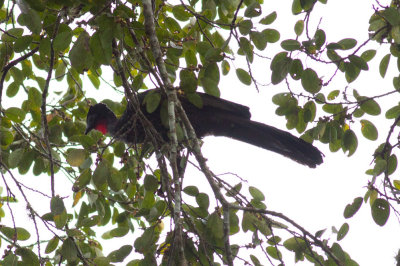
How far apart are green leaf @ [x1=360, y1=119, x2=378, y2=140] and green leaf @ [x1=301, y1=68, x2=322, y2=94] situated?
538 mm

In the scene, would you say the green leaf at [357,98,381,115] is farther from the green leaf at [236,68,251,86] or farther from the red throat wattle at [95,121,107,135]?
the red throat wattle at [95,121,107,135]

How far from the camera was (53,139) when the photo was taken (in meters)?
3.08

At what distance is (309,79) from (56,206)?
1.50 meters

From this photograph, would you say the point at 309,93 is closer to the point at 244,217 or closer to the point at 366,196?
the point at 366,196

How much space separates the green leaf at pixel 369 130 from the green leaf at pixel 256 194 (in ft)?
2.76

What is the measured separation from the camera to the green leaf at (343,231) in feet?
7.82

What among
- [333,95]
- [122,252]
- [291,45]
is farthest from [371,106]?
[122,252]

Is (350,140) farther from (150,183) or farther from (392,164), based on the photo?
(150,183)

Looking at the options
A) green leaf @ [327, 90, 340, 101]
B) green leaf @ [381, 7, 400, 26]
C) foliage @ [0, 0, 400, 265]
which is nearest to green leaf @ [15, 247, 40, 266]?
foliage @ [0, 0, 400, 265]

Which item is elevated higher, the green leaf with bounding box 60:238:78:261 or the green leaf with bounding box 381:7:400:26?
the green leaf with bounding box 381:7:400:26

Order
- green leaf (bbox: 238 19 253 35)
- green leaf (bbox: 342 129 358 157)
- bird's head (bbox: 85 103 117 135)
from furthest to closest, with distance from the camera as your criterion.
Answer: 1. bird's head (bbox: 85 103 117 135)
2. green leaf (bbox: 342 129 358 157)
3. green leaf (bbox: 238 19 253 35)

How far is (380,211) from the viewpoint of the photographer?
8.25ft

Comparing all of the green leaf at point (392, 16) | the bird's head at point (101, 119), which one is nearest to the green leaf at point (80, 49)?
the green leaf at point (392, 16)

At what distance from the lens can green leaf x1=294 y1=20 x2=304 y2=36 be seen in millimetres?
2920
